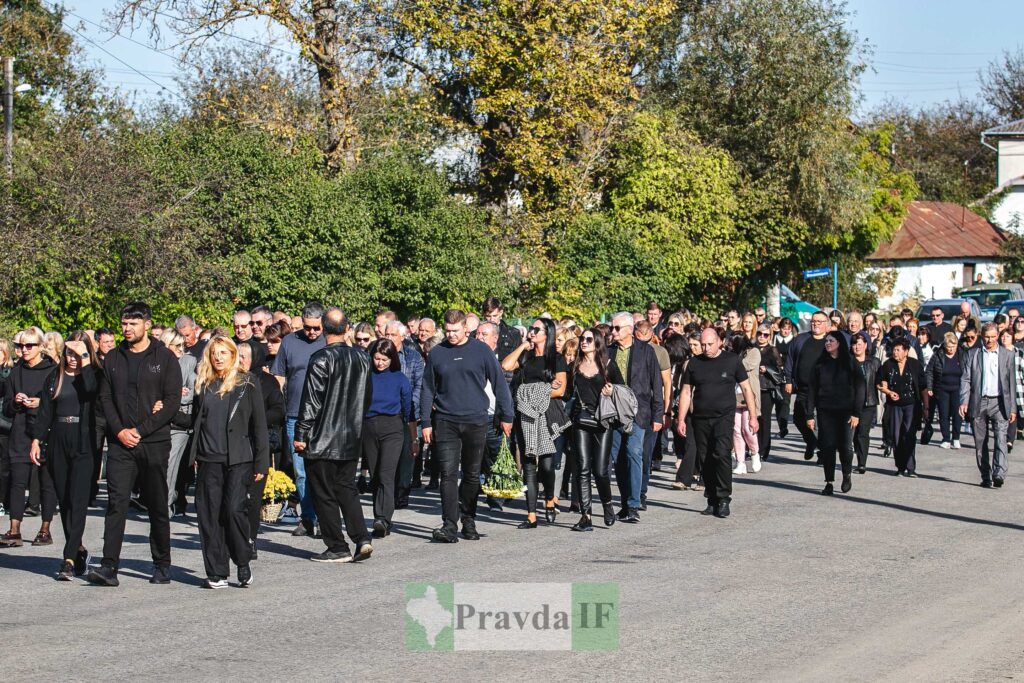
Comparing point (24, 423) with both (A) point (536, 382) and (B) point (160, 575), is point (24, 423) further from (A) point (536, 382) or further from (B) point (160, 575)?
(A) point (536, 382)

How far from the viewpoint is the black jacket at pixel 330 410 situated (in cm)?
1044

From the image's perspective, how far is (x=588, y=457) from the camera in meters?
12.5

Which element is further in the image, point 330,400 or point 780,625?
point 330,400

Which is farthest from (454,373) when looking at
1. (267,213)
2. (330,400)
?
(267,213)

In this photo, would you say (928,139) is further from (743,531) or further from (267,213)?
(743,531)

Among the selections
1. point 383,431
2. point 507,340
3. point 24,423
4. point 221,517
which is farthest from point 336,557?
point 507,340

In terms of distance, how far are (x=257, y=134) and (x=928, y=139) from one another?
69.9 meters

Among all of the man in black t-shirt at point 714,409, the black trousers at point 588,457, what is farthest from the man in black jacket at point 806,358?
the black trousers at point 588,457

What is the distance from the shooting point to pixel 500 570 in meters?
10.2

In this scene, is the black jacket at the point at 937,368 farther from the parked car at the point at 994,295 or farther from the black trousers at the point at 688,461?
the parked car at the point at 994,295

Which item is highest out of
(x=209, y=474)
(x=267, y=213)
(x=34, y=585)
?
(x=267, y=213)

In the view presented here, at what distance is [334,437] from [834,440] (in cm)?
686

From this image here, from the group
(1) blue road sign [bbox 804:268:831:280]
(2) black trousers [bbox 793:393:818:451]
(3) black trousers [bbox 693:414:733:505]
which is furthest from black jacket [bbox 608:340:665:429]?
(1) blue road sign [bbox 804:268:831:280]

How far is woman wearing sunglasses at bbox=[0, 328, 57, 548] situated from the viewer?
38.1 ft
